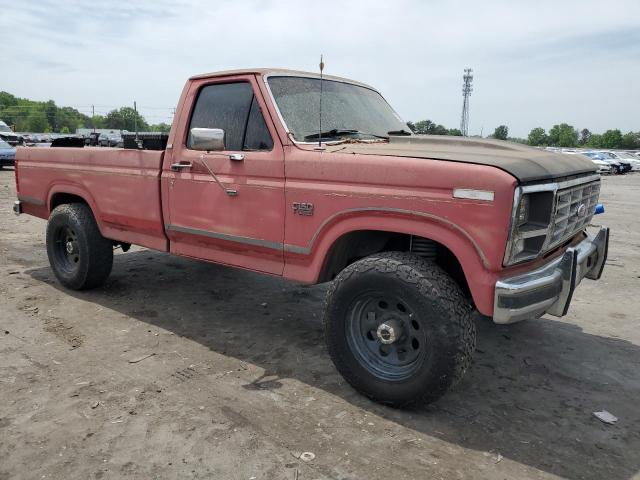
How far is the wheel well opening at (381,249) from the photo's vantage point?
3328 mm

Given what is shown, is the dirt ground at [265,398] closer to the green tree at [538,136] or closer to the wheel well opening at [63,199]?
the wheel well opening at [63,199]

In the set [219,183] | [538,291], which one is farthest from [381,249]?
[219,183]

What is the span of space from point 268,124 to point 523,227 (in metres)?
1.86

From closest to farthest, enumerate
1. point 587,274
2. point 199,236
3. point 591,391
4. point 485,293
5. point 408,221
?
point 485,293 → point 408,221 → point 591,391 → point 587,274 → point 199,236

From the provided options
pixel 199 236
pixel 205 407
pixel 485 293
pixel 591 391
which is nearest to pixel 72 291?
pixel 199 236

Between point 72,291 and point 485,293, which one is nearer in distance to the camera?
point 485,293

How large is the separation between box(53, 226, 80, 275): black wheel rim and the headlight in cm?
429

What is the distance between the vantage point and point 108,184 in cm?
479

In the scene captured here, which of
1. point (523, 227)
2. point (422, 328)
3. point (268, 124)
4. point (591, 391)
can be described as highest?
point (268, 124)

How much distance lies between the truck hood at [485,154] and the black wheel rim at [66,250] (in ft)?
10.7

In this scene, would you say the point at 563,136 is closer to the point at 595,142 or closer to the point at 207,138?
the point at 595,142

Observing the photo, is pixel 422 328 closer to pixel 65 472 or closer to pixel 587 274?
pixel 587 274

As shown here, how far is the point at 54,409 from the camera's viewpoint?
3.08 m

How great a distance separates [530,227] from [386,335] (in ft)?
3.43
